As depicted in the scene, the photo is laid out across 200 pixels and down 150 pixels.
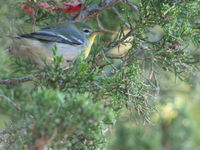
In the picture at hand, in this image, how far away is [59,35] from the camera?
2.84 meters

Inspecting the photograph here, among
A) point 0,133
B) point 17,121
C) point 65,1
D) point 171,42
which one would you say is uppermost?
point 65,1

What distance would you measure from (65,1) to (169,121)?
1337 mm

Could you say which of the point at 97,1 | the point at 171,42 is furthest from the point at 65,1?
the point at 171,42

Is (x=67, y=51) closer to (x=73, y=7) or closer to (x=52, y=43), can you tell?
(x=52, y=43)

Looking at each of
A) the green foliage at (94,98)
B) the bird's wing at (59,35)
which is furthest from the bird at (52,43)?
the green foliage at (94,98)

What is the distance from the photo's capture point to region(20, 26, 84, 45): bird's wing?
2591 millimetres

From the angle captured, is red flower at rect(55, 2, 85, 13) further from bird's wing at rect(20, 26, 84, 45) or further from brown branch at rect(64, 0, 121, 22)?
bird's wing at rect(20, 26, 84, 45)

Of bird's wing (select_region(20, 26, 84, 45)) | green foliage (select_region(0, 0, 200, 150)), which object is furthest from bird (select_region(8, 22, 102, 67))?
green foliage (select_region(0, 0, 200, 150))

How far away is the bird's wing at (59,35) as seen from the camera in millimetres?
2591

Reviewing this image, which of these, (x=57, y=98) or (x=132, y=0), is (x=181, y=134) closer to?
(x=57, y=98)

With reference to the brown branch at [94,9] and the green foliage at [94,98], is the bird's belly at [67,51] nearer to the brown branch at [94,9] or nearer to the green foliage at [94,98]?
the brown branch at [94,9]

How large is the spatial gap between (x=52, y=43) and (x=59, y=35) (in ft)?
0.50

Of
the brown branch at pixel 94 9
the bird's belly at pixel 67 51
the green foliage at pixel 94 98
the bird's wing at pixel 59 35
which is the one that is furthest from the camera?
the bird's belly at pixel 67 51

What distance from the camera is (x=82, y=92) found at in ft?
5.48
